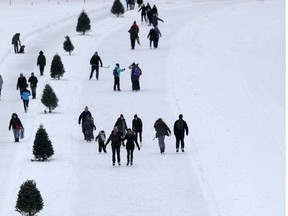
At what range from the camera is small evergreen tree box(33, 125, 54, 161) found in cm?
3378

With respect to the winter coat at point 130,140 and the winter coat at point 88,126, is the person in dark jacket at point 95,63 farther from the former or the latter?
the winter coat at point 130,140

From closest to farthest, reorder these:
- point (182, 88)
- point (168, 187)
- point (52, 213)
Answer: point (52, 213)
point (168, 187)
point (182, 88)

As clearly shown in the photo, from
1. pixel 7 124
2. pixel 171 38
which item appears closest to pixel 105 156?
pixel 7 124

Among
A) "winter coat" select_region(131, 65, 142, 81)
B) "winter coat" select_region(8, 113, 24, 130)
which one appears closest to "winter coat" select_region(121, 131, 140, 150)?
"winter coat" select_region(8, 113, 24, 130)

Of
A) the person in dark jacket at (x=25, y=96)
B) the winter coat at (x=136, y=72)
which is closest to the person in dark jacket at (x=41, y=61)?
the winter coat at (x=136, y=72)

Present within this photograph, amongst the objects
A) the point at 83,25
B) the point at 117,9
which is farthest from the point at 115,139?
the point at 117,9

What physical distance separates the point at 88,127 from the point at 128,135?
3.53 meters

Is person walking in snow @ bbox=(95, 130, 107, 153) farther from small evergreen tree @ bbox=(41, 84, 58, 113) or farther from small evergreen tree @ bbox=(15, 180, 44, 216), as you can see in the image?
small evergreen tree @ bbox=(15, 180, 44, 216)

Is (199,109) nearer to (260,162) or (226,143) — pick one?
(226,143)

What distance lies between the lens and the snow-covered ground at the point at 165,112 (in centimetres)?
3073

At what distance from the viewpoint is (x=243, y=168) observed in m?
34.0

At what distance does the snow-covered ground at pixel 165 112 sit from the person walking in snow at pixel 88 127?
413mm

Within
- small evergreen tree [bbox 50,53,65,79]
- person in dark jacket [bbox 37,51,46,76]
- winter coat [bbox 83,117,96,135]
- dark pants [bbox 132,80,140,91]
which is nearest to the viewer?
winter coat [bbox 83,117,96,135]

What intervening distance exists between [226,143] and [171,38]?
25790 mm
